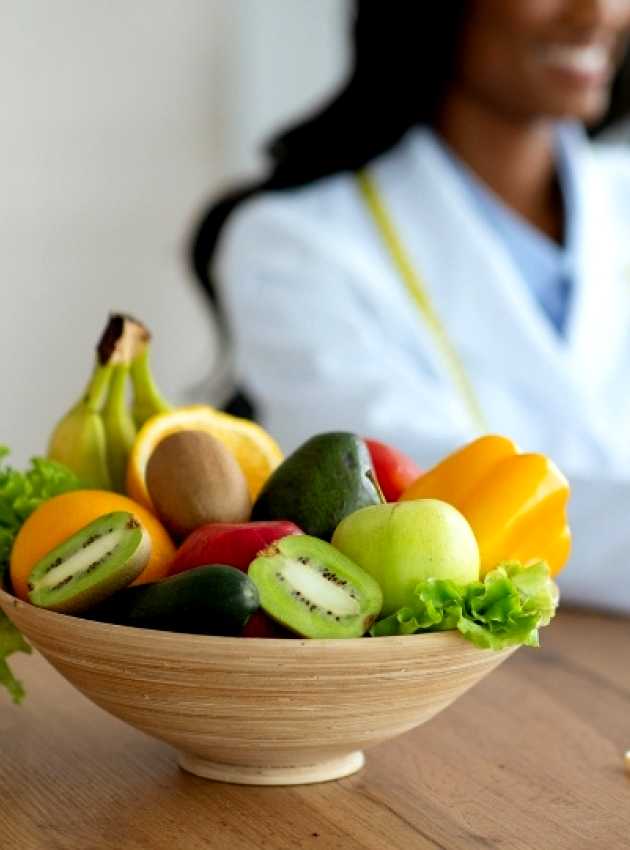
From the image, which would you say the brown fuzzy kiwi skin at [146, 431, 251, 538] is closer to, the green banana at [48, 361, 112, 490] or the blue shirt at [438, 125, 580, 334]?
the green banana at [48, 361, 112, 490]

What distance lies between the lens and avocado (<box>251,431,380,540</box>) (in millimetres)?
678

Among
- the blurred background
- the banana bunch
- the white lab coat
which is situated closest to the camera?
the banana bunch

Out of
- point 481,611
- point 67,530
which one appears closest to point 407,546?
point 481,611

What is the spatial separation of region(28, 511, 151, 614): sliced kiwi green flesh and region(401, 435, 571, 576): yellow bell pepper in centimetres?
17

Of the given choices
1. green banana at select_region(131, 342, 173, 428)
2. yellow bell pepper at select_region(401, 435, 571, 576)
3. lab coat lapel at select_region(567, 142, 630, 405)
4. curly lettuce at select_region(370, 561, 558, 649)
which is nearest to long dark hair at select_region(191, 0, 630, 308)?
lab coat lapel at select_region(567, 142, 630, 405)

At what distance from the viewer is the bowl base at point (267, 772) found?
679 millimetres

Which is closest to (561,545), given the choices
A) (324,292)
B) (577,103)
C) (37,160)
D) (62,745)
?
Result: (62,745)

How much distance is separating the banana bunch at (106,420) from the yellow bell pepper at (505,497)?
18 cm

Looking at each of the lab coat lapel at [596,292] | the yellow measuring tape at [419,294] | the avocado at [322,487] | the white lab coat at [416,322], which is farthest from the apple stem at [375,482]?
the lab coat lapel at [596,292]

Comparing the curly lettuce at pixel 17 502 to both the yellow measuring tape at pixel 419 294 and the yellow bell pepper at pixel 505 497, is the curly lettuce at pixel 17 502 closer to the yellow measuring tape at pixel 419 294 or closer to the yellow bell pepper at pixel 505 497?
the yellow bell pepper at pixel 505 497

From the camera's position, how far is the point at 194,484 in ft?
2.26

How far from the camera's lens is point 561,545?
2.35 ft

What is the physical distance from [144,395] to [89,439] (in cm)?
5

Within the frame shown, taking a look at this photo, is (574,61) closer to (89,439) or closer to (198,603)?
(89,439)
